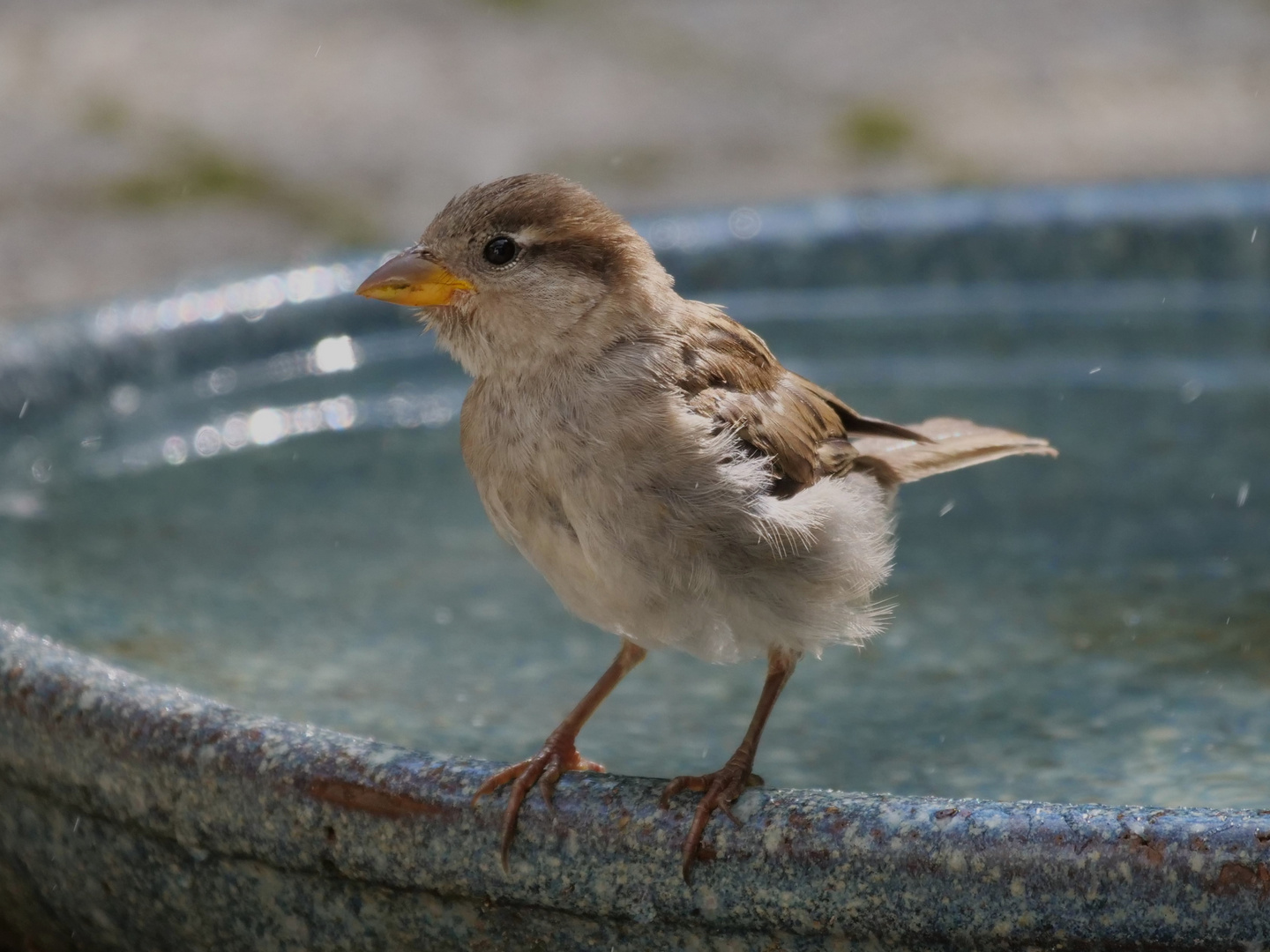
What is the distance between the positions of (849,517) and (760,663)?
1.08 meters

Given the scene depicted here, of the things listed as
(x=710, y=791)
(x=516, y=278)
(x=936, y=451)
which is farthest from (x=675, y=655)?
(x=710, y=791)

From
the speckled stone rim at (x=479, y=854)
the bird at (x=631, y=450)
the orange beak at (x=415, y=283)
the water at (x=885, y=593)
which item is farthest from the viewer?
the water at (x=885, y=593)

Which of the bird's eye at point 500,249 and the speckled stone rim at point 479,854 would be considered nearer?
the speckled stone rim at point 479,854

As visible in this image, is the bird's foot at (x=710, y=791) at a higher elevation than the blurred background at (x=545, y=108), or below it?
below

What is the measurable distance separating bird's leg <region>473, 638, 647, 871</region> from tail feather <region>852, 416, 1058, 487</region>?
654 millimetres

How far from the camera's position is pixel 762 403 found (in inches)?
120

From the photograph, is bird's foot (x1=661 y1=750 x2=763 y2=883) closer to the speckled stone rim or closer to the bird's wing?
the speckled stone rim

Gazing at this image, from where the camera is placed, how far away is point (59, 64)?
852 cm

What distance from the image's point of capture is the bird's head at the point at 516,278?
2926 millimetres

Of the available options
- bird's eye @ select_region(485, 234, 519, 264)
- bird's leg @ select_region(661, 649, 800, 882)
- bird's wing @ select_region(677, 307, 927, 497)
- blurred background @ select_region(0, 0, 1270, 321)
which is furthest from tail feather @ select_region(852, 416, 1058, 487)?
blurred background @ select_region(0, 0, 1270, 321)

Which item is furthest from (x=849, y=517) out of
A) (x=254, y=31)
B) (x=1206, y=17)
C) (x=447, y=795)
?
(x=1206, y=17)

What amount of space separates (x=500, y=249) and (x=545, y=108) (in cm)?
580

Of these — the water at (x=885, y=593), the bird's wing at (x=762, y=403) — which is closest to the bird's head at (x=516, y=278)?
the bird's wing at (x=762, y=403)

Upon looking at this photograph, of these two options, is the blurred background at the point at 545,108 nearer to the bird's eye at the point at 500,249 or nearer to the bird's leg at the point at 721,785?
the bird's eye at the point at 500,249
